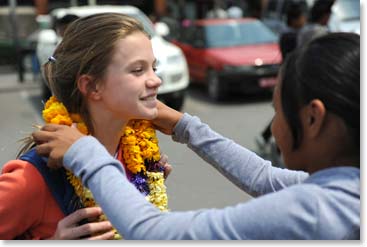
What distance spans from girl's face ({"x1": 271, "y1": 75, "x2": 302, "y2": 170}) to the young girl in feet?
1.22

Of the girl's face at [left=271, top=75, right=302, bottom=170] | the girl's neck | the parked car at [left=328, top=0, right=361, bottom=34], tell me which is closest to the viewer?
the girl's face at [left=271, top=75, right=302, bottom=170]

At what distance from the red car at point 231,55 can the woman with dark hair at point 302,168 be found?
818 centimetres

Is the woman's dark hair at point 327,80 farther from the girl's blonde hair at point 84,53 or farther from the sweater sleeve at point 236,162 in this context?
the girl's blonde hair at point 84,53

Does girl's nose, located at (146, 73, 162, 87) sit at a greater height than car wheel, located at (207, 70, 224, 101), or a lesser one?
greater

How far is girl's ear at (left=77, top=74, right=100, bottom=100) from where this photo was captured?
1572 millimetres

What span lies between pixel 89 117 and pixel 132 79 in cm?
20

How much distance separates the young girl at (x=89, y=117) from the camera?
4.64 feet

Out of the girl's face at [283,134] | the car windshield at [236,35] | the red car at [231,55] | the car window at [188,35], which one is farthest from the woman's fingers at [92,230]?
the car window at [188,35]

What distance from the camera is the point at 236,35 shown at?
33.4ft

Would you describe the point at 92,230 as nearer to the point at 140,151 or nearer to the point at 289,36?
the point at 140,151

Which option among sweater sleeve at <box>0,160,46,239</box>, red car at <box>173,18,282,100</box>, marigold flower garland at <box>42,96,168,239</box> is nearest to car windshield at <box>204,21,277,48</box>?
red car at <box>173,18,282,100</box>

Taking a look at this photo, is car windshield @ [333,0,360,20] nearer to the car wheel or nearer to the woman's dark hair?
the car wheel

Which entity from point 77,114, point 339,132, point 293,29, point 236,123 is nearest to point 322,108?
point 339,132

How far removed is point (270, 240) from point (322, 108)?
0.87ft
